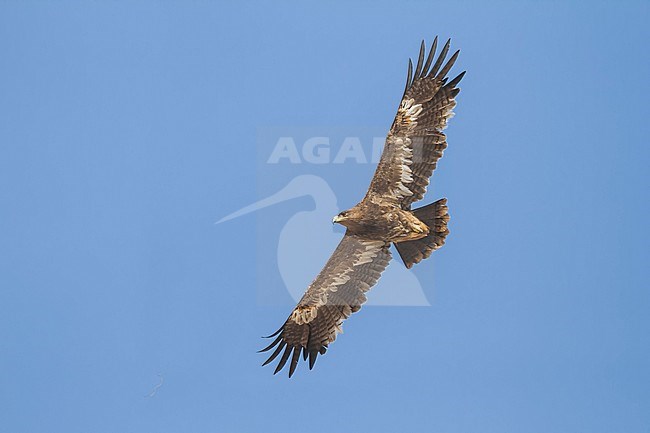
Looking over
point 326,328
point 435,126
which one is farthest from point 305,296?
point 435,126

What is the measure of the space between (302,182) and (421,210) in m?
1.62

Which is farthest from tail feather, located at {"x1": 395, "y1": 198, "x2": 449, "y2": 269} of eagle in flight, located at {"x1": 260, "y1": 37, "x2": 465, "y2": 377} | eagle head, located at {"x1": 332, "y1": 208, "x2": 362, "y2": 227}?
eagle head, located at {"x1": 332, "y1": 208, "x2": 362, "y2": 227}

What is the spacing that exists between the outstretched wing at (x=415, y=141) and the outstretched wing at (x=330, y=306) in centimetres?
68

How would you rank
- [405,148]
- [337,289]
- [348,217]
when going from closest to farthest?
[348,217] < [405,148] < [337,289]

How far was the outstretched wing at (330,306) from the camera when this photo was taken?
13359 mm

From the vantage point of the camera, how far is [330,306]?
13.4 m

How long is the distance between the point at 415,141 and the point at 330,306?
202cm

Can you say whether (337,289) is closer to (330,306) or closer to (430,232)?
(330,306)

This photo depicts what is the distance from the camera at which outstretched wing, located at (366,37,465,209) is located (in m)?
13.0

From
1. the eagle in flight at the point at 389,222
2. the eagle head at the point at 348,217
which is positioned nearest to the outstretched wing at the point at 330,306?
the eagle in flight at the point at 389,222

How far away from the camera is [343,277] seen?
43.9 ft

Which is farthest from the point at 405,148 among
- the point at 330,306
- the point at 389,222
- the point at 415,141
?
the point at 330,306

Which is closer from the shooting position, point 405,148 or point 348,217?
point 348,217

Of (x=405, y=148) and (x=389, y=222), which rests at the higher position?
(x=405, y=148)
